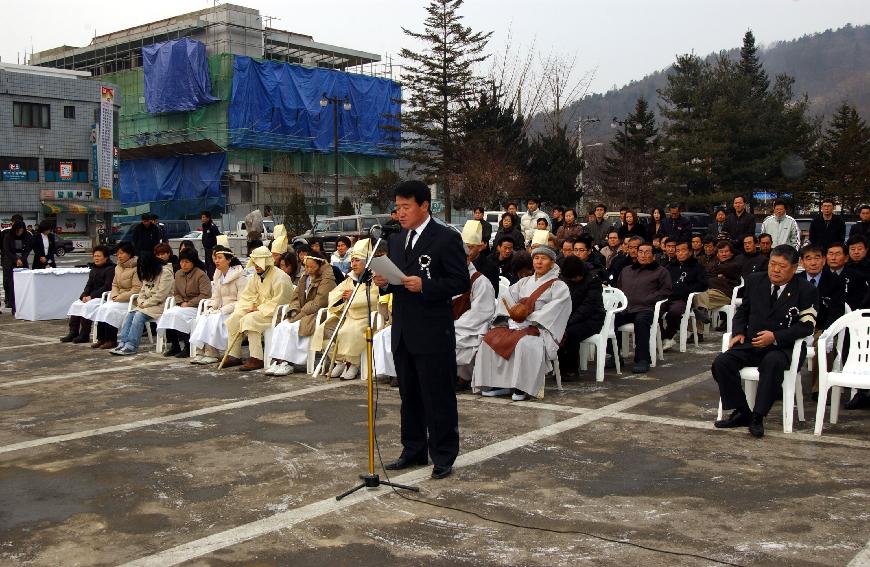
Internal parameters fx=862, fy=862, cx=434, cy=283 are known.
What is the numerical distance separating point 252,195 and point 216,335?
48319mm

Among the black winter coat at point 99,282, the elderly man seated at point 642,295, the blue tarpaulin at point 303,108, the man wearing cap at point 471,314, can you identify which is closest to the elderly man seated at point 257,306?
the man wearing cap at point 471,314

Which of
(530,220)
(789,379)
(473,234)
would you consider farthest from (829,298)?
(530,220)

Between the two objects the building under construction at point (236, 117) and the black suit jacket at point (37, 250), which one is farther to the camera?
the building under construction at point (236, 117)

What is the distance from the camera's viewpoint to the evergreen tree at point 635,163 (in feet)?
172

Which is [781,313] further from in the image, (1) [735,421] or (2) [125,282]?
(2) [125,282]

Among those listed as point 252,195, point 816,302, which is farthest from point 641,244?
point 252,195

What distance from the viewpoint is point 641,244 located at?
10352 millimetres

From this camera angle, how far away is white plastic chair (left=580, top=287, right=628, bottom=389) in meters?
9.03

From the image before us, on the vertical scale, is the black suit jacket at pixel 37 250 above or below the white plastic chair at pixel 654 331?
above

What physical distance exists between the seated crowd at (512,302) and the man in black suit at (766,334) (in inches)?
0.4

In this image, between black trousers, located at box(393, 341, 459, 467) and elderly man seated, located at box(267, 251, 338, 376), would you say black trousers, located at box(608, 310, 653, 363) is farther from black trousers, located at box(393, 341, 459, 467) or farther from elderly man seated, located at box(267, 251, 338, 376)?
black trousers, located at box(393, 341, 459, 467)

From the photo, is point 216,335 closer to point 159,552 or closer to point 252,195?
point 159,552

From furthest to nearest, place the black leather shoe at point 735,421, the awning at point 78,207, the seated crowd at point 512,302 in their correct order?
the awning at point 78,207, the seated crowd at point 512,302, the black leather shoe at point 735,421

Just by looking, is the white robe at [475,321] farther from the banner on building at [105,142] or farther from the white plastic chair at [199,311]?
the banner on building at [105,142]
